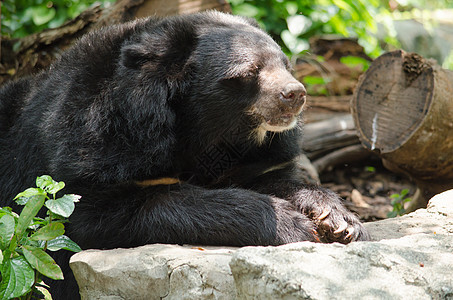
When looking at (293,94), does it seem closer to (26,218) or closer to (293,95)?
(293,95)

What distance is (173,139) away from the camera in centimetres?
350

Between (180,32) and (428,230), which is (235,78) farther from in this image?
(428,230)

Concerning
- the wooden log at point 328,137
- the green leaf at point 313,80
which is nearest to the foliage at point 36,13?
the green leaf at point 313,80

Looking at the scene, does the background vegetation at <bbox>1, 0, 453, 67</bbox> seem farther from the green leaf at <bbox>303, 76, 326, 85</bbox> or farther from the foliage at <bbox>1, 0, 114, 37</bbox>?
the green leaf at <bbox>303, 76, 326, 85</bbox>

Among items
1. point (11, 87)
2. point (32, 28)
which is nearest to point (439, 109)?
point (11, 87)

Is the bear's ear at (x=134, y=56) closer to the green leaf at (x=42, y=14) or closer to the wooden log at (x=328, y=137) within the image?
the wooden log at (x=328, y=137)

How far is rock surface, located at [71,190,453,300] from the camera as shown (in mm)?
2125

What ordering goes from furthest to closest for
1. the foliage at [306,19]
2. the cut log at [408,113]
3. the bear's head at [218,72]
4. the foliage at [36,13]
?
the foliage at [306,19]
the foliage at [36,13]
the cut log at [408,113]
the bear's head at [218,72]

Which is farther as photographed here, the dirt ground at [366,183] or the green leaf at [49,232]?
the dirt ground at [366,183]

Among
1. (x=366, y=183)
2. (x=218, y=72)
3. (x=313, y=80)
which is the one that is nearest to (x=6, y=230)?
(x=218, y=72)

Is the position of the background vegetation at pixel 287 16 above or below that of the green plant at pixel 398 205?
above

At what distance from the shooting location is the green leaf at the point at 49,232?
2.83 metres

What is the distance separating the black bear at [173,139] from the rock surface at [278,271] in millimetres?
349

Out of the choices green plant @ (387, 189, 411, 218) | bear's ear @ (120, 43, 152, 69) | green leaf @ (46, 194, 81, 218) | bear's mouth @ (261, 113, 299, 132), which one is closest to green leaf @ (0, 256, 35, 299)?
green leaf @ (46, 194, 81, 218)
